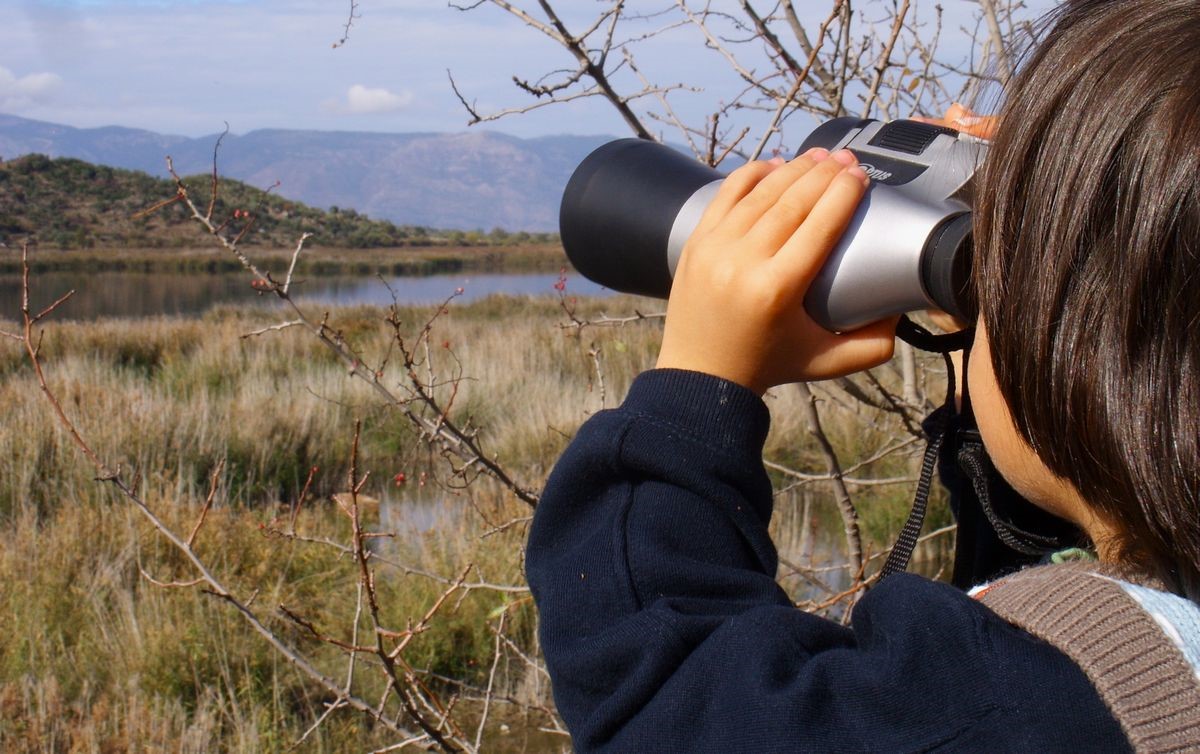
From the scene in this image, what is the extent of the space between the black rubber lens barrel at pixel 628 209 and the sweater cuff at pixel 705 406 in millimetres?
155

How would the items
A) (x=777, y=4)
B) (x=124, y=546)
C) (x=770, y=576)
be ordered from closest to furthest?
(x=770, y=576), (x=777, y=4), (x=124, y=546)

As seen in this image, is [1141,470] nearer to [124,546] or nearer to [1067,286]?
[1067,286]

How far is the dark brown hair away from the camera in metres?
0.56

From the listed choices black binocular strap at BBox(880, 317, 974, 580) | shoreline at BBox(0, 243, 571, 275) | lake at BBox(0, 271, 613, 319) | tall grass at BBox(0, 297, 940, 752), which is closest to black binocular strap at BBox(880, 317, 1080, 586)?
black binocular strap at BBox(880, 317, 974, 580)

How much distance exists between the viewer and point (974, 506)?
0.96 m

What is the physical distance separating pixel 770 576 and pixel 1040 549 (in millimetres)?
263

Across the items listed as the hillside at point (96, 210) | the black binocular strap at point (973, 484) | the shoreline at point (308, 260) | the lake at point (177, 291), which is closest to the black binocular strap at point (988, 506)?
the black binocular strap at point (973, 484)

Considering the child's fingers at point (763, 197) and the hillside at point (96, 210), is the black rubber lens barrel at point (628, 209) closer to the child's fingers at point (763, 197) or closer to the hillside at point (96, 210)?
the child's fingers at point (763, 197)

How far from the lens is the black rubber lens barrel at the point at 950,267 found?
2.30 feet

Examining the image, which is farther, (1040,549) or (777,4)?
(777,4)

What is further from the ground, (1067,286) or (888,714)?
(1067,286)

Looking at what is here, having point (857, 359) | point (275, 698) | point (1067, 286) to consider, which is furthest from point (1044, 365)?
point (275, 698)

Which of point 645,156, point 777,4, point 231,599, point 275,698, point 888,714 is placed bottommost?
point 275,698

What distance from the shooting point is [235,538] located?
3576 mm
